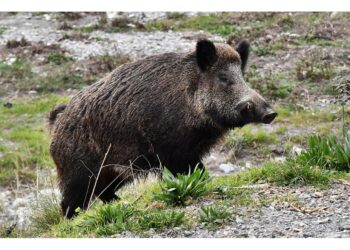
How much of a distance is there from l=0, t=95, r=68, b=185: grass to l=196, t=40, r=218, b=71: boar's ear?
4.10m

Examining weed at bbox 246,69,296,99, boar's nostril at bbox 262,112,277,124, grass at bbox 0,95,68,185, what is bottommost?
grass at bbox 0,95,68,185

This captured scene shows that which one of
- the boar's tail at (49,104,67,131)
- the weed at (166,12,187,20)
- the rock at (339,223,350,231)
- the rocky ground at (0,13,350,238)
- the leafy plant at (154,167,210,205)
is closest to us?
the rock at (339,223,350,231)

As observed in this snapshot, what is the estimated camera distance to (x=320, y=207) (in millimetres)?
6227

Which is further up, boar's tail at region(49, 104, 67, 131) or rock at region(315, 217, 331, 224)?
boar's tail at region(49, 104, 67, 131)

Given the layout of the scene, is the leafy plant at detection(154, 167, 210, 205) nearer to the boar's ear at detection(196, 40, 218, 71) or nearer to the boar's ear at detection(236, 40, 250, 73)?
the boar's ear at detection(196, 40, 218, 71)

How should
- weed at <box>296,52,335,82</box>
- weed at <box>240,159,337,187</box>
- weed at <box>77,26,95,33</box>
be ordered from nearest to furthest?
weed at <box>240,159,337,187</box>
weed at <box>296,52,335,82</box>
weed at <box>77,26,95,33</box>

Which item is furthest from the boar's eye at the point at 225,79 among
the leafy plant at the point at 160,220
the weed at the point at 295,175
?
the leafy plant at the point at 160,220

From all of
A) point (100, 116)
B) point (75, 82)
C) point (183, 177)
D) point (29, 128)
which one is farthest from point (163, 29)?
point (183, 177)

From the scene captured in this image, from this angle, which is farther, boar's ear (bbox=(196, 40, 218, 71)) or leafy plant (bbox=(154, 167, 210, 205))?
boar's ear (bbox=(196, 40, 218, 71))

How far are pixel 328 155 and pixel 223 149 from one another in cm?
513

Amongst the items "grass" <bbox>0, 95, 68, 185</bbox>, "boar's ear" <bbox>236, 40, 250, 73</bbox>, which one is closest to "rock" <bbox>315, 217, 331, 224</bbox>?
"boar's ear" <bbox>236, 40, 250, 73</bbox>

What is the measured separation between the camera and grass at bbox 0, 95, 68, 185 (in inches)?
478

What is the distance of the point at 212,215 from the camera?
19.8 ft
